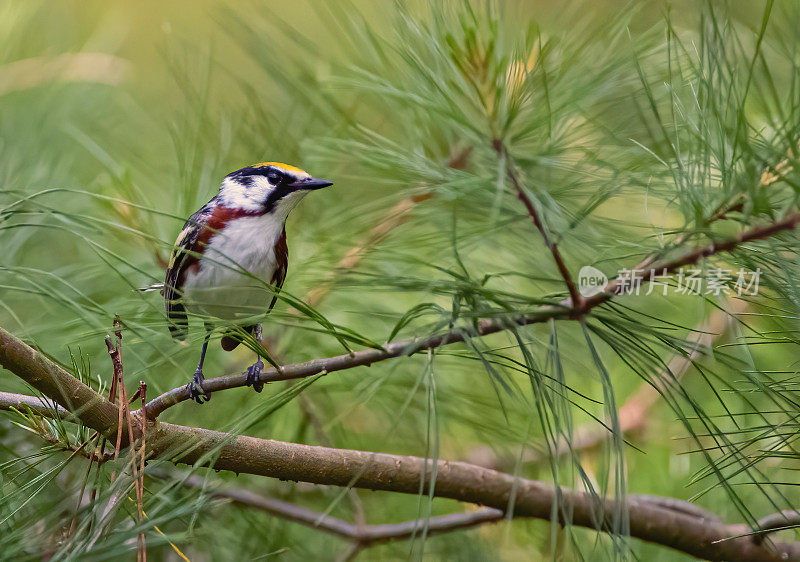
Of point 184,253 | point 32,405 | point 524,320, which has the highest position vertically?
point 184,253

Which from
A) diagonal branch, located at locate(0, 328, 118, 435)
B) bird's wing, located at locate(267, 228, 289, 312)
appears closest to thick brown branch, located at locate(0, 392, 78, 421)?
diagonal branch, located at locate(0, 328, 118, 435)

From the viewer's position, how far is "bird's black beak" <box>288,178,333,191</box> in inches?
35.1

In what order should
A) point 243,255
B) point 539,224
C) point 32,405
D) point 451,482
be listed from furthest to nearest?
point 243,255
point 451,482
point 32,405
point 539,224

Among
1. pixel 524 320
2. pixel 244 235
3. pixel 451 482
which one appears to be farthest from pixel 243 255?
pixel 524 320

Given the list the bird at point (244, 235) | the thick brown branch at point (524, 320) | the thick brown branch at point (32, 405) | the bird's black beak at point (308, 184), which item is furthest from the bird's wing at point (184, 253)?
the thick brown branch at point (524, 320)

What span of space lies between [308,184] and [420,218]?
0.47 ft

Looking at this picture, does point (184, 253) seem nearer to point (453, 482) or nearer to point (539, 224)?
point (453, 482)

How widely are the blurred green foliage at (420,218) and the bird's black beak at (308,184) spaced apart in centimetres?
3

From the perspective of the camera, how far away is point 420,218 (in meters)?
0.86

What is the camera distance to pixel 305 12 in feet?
3.13

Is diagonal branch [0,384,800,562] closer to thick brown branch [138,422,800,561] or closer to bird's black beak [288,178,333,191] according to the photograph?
thick brown branch [138,422,800,561]

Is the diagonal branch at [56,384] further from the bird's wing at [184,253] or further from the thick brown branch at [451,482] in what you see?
the bird's wing at [184,253]

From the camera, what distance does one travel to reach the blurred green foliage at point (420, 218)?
0.58 m

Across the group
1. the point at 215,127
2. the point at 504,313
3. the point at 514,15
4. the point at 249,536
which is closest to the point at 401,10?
the point at 514,15
